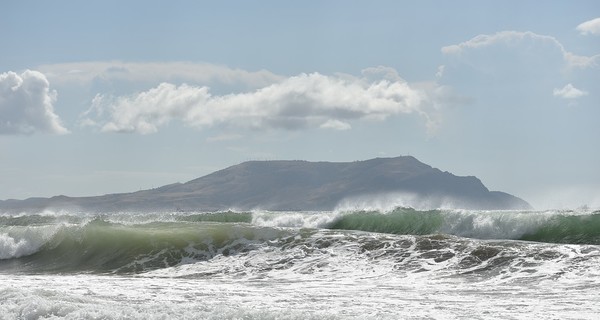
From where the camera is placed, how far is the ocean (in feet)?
55.3

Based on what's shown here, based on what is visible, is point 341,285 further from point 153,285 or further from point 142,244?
point 142,244

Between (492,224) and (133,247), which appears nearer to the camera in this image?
(133,247)

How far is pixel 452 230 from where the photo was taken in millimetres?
41250

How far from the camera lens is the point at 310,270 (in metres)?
26.5

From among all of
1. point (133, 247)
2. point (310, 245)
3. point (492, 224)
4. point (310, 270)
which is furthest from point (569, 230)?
point (133, 247)

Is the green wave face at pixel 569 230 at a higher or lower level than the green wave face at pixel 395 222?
lower

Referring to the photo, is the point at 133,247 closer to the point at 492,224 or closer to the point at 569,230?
the point at 492,224

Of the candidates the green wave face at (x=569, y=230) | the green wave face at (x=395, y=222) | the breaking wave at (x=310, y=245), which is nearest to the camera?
the breaking wave at (x=310, y=245)

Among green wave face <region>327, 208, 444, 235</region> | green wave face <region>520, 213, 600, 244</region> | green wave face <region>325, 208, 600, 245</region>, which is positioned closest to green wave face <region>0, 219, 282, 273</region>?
green wave face <region>327, 208, 444, 235</region>

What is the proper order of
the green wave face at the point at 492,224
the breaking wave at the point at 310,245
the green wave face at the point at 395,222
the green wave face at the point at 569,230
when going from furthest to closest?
the green wave face at the point at 395,222, the green wave face at the point at 492,224, the green wave face at the point at 569,230, the breaking wave at the point at 310,245

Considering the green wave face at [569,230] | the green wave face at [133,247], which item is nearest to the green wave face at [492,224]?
the green wave face at [569,230]

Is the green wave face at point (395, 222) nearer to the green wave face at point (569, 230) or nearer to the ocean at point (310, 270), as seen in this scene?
the ocean at point (310, 270)

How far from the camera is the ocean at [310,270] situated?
55.3 ft

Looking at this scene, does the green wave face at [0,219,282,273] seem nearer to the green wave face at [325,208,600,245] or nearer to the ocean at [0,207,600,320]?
the ocean at [0,207,600,320]
